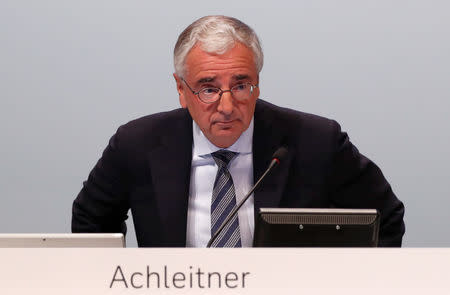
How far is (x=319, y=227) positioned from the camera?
5.61 feet

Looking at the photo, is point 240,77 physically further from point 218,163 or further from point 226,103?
point 218,163

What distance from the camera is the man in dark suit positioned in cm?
227

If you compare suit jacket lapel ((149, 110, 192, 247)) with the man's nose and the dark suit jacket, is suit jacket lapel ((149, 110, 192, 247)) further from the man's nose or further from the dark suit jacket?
the man's nose

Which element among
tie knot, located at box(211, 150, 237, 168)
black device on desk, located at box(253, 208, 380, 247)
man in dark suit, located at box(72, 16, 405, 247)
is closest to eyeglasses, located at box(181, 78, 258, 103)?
man in dark suit, located at box(72, 16, 405, 247)

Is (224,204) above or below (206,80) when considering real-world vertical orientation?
below

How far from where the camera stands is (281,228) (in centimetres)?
A: 172

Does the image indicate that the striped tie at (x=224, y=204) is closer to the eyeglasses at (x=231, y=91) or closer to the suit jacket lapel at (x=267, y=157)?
the suit jacket lapel at (x=267, y=157)

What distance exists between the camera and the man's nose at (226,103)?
7.29ft

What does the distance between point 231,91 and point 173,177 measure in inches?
14.5

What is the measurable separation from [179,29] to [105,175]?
96 centimetres
